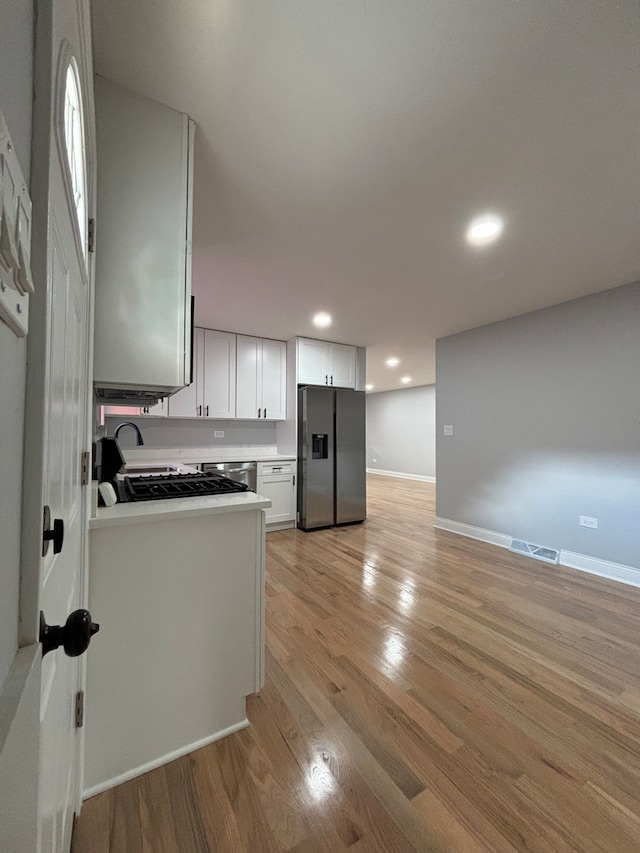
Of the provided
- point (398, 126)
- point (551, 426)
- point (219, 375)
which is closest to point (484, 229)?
point (398, 126)

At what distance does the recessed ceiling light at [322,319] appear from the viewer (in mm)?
3500

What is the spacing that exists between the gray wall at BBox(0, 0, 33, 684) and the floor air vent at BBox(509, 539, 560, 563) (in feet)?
12.8

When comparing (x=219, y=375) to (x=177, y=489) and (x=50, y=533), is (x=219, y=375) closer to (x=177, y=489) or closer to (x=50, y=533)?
(x=177, y=489)

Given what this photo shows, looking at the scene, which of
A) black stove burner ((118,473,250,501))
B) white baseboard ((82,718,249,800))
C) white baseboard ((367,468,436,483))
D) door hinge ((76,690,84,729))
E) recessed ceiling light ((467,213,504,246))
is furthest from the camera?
white baseboard ((367,468,436,483))

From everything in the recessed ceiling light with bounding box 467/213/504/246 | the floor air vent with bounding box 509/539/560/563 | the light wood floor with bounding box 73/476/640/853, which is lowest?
the light wood floor with bounding box 73/476/640/853

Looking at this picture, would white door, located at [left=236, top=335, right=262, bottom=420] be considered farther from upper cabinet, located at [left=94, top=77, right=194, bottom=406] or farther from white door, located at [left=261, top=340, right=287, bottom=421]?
upper cabinet, located at [left=94, top=77, right=194, bottom=406]

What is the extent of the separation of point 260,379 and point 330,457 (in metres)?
1.33

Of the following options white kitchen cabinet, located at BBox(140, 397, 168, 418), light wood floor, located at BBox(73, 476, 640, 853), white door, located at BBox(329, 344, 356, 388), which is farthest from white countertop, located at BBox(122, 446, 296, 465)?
light wood floor, located at BBox(73, 476, 640, 853)

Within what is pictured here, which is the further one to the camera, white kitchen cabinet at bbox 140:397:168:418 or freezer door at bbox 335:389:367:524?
freezer door at bbox 335:389:367:524

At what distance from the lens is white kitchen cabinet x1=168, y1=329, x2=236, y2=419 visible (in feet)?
12.9

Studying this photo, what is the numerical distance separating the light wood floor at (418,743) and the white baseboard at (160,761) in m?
0.02

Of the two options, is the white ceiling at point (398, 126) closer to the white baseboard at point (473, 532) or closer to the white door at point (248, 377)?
the white door at point (248, 377)

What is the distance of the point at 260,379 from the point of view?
4383 millimetres

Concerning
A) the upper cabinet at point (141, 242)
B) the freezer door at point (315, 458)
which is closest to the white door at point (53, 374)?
the upper cabinet at point (141, 242)
